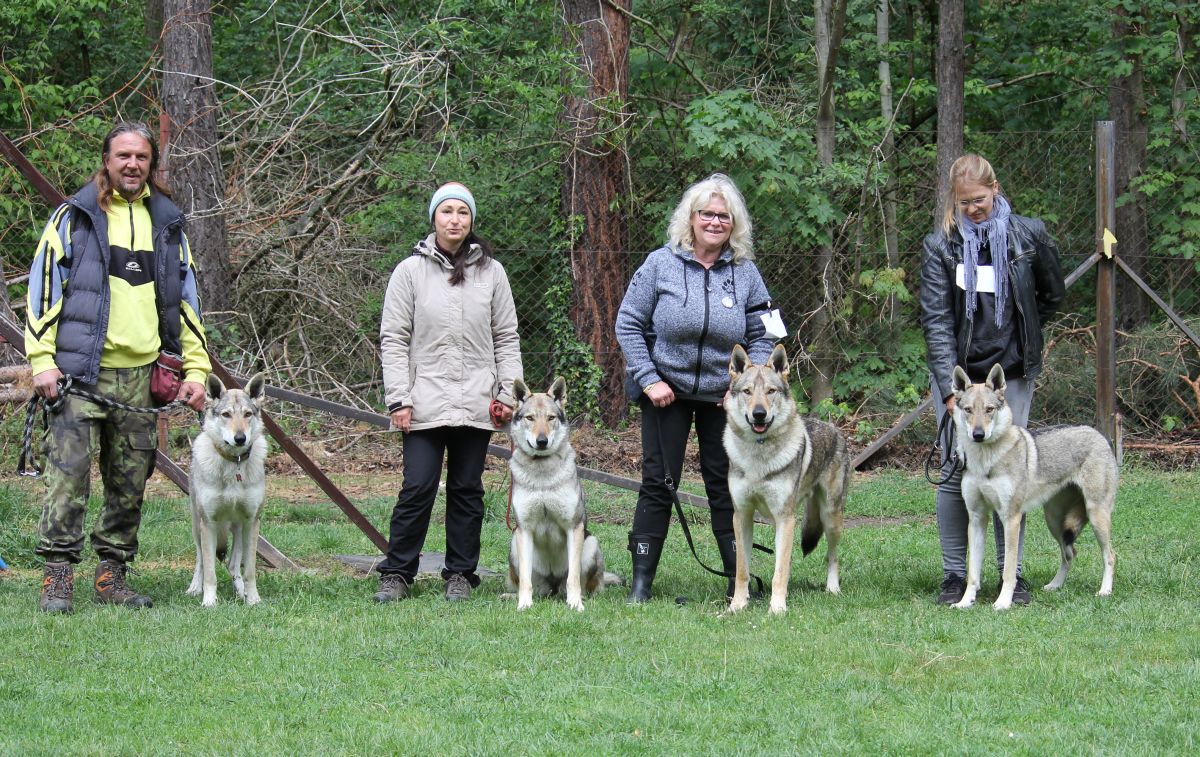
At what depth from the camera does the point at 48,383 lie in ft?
16.9

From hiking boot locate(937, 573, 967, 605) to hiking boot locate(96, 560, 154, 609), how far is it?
3.87m

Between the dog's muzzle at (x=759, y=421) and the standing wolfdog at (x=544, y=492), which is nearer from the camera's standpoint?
the dog's muzzle at (x=759, y=421)

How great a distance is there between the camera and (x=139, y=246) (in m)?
5.45

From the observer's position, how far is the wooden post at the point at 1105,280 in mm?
9117

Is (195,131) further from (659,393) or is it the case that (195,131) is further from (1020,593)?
(1020,593)

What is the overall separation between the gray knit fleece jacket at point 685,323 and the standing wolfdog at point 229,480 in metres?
1.92

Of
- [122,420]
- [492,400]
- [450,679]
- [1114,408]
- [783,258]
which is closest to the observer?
[450,679]

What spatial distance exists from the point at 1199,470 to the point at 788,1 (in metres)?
6.66

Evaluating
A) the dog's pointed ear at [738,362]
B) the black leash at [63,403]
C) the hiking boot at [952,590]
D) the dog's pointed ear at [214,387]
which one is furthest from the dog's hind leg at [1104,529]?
the black leash at [63,403]

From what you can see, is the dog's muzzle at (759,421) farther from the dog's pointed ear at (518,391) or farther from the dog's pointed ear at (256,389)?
the dog's pointed ear at (256,389)

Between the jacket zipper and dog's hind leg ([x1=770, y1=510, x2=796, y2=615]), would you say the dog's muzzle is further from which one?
dog's hind leg ([x1=770, y1=510, x2=796, y2=615])

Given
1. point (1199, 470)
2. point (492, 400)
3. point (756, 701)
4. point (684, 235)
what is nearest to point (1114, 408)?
point (1199, 470)

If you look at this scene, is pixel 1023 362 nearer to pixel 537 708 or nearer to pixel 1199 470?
pixel 537 708

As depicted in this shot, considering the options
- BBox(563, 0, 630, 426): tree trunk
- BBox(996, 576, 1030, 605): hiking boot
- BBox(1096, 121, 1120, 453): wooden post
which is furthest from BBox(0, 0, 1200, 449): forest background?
BBox(996, 576, 1030, 605): hiking boot
